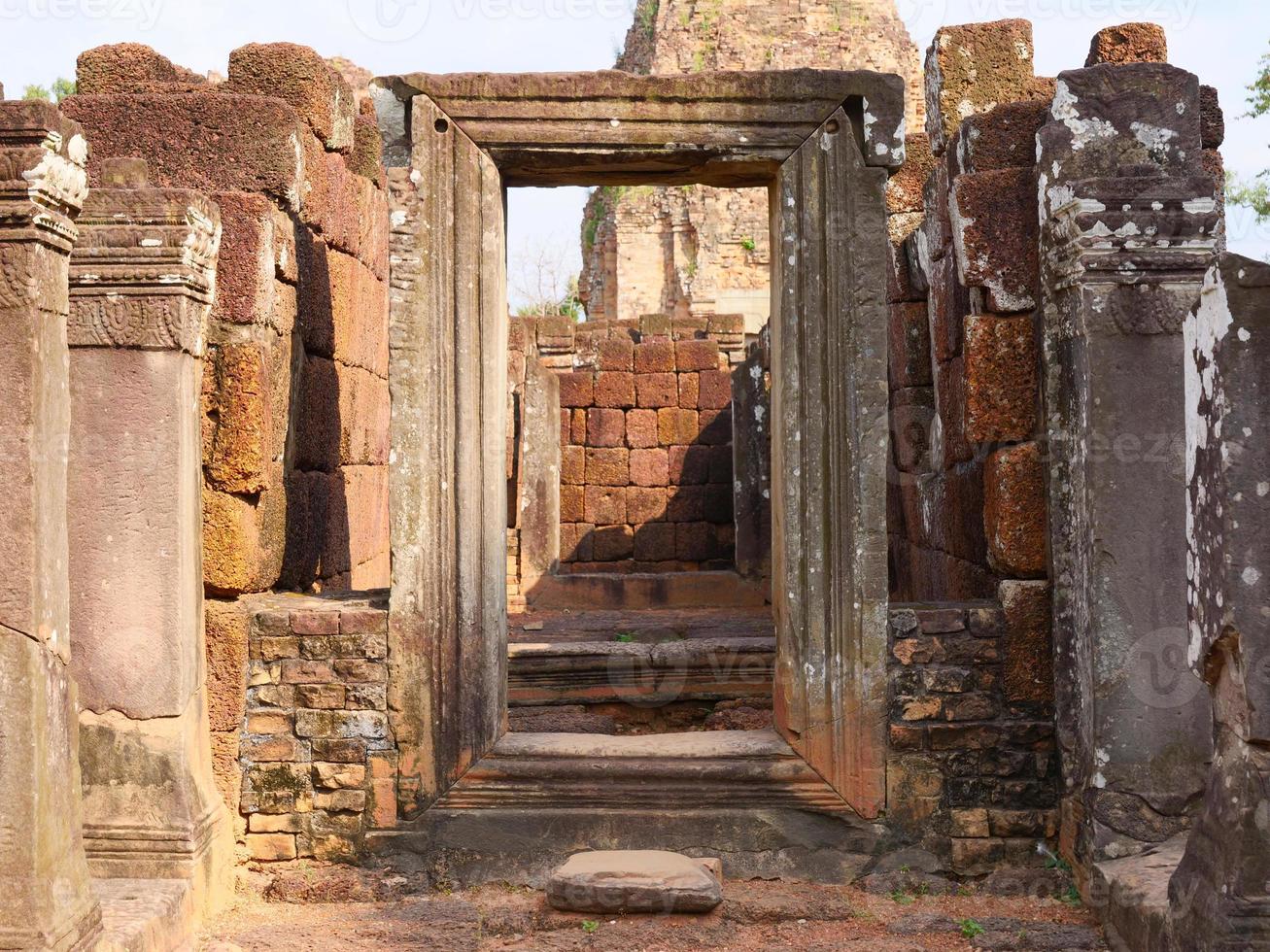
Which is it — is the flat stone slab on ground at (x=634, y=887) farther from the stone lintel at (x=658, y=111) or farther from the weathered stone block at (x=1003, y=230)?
the stone lintel at (x=658, y=111)

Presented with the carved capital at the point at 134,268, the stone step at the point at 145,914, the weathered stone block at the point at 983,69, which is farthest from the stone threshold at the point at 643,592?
the carved capital at the point at 134,268

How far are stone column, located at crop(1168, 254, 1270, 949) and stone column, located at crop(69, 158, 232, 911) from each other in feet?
10.4

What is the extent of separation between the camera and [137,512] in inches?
176

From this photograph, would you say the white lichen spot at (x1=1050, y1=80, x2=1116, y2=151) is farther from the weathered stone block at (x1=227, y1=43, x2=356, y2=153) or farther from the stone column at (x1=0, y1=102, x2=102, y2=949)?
the stone column at (x1=0, y1=102, x2=102, y2=949)

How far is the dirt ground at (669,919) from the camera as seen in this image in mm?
4359

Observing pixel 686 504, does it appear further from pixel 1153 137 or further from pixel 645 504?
pixel 1153 137

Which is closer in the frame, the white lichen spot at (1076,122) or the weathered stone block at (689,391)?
the white lichen spot at (1076,122)

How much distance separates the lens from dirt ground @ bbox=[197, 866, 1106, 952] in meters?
4.36

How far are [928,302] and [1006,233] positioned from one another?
1467 millimetres

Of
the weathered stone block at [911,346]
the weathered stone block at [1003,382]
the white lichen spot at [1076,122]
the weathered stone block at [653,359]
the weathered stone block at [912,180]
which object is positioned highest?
the weathered stone block at [912,180]

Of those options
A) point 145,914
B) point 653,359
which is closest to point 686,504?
point 653,359

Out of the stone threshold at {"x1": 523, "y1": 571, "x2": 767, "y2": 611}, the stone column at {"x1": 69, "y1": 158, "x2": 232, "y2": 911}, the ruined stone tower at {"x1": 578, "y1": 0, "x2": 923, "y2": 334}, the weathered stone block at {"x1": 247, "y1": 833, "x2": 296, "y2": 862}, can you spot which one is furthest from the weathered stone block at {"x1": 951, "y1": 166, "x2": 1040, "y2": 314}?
the ruined stone tower at {"x1": 578, "y1": 0, "x2": 923, "y2": 334}

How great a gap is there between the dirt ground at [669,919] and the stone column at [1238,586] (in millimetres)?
1194

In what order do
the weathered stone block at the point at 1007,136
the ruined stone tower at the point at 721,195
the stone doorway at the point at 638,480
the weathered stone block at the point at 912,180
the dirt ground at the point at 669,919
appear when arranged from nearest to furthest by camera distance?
the dirt ground at the point at 669,919 < the weathered stone block at the point at 1007,136 < the weathered stone block at the point at 912,180 < the stone doorway at the point at 638,480 < the ruined stone tower at the point at 721,195
